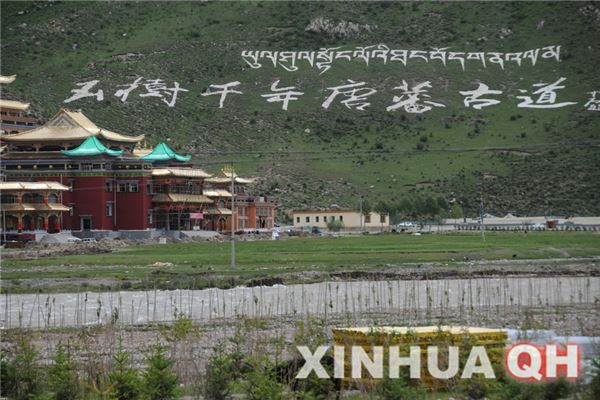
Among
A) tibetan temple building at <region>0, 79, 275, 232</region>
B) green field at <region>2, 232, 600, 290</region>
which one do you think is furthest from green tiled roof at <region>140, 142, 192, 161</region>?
green field at <region>2, 232, 600, 290</region>

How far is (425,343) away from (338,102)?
13264cm

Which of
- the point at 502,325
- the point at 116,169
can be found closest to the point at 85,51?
the point at 116,169

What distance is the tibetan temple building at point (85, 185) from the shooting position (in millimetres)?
93562

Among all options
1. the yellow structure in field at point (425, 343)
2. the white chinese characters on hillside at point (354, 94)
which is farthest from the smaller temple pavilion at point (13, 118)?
the yellow structure in field at point (425, 343)

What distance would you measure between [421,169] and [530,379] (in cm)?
11136

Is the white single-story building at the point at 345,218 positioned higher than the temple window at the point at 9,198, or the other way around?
the temple window at the point at 9,198

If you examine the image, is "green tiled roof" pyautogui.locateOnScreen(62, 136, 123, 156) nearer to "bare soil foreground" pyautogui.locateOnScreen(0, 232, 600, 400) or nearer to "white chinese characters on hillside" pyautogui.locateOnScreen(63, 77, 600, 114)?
"bare soil foreground" pyautogui.locateOnScreen(0, 232, 600, 400)

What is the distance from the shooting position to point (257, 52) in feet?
567

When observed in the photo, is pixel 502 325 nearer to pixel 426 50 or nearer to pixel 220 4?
pixel 426 50

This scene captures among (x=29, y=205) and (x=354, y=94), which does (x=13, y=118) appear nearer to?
(x=29, y=205)

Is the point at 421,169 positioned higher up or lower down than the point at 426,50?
lower down

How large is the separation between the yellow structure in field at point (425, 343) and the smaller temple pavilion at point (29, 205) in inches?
2688

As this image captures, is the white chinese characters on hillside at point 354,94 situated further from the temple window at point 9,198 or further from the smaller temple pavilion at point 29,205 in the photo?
the temple window at point 9,198

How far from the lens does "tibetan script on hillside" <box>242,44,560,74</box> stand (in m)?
166
